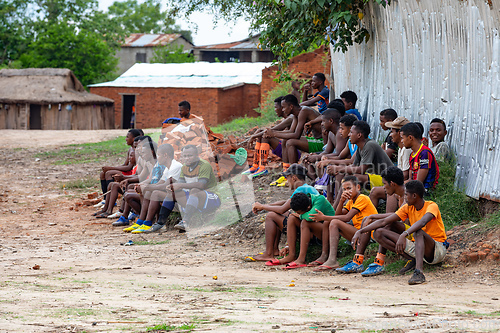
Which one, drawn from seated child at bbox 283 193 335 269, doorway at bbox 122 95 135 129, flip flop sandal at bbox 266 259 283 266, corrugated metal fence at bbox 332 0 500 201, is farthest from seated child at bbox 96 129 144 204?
doorway at bbox 122 95 135 129

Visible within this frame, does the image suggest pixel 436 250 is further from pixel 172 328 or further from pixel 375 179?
pixel 172 328

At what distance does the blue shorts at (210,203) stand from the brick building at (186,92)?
1865cm

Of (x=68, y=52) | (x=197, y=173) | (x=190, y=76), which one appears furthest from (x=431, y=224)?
(x=68, y=52)

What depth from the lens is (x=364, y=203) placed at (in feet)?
19.8

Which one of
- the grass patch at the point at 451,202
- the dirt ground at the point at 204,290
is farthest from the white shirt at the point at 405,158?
the dirt ground at the point at 204,290

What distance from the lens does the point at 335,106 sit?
28.1ft

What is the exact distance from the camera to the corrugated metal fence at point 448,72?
6.25 m

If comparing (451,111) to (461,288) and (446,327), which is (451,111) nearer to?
(461,288)

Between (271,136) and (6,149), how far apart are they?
45.7ft

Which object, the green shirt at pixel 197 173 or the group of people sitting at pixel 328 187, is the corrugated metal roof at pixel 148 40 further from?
the green shirt at pixel 197 173

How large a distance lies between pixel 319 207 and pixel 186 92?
22.8 m

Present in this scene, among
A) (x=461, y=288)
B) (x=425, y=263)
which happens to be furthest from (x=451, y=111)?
(x=461, y=288)

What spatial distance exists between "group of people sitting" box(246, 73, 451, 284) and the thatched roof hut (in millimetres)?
24115

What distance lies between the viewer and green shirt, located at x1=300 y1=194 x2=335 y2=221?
20.4ft
